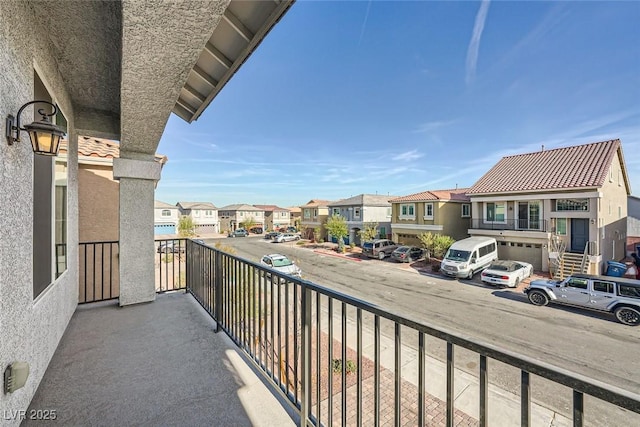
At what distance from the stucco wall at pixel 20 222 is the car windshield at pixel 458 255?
1423 centimetres

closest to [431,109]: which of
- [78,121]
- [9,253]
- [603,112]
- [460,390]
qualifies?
[603,112]

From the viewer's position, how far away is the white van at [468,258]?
12.5 m

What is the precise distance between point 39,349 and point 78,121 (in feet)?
11.4

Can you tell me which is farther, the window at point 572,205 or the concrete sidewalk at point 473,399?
the window at point 572,205

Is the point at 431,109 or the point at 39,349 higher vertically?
the point at 431,109

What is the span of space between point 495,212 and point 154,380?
18442mm

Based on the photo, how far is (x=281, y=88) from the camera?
15375 mm

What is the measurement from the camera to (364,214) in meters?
24.9

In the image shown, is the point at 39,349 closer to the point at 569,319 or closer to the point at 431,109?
the point at 569,319

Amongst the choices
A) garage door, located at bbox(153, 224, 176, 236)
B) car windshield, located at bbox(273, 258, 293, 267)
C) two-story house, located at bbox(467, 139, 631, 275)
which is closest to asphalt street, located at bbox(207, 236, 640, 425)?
car windshield, located at bbox(273, 258, 293, 267)

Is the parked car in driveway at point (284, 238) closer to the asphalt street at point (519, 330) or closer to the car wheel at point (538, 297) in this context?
the asphalt street at point (519, 330)

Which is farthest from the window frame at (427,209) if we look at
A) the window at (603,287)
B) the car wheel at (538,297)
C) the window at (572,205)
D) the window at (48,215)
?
the window at (48,215)

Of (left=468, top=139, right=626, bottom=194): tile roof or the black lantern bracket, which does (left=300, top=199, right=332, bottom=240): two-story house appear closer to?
(left=468, top=139, right=626, bottom=194): tile roof

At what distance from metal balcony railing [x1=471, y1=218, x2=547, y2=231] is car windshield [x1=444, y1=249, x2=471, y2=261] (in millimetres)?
4156
